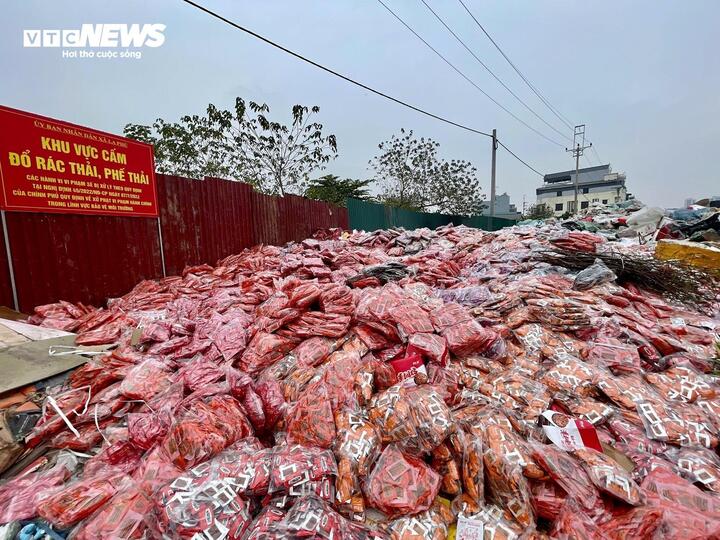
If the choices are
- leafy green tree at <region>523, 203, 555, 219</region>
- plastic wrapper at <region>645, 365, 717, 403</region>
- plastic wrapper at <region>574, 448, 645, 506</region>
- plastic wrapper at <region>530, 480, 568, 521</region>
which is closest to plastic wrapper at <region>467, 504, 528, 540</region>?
plastic wrapper at <region>530, 480, 568, 521</region>

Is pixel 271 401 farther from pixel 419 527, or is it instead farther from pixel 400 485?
pixel 419 527

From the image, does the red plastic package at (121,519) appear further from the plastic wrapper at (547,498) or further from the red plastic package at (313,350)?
the plastic wrapper at (547,498)

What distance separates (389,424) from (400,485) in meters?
0.29

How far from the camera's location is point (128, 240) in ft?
16.3

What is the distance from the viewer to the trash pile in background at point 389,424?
1439 mm

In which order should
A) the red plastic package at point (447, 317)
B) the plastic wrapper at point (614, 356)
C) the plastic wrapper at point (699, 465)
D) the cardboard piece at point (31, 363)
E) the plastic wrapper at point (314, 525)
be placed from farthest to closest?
the red plastic package at point (447, 317) < the plastic wrapper at point (614, 356) < the cardboard piece at point (31, 363) < the plastic wrapper at point (699, 465) < the plastic wrapper at point (314, 525)

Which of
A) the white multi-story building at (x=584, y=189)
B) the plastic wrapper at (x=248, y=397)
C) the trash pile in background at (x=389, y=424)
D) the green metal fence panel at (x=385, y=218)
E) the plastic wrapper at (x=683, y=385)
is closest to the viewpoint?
the trash pile in background at (x=389, y=424)

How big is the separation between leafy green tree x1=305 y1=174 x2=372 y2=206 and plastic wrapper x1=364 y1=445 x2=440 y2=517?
67.7ft

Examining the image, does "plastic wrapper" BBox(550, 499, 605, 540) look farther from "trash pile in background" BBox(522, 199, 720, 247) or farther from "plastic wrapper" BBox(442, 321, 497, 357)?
"trash pile in background" BBox(522, 199, 720, 247)

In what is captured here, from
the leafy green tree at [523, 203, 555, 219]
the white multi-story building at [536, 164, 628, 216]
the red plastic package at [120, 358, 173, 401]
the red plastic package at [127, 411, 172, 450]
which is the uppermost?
Result: the white multi-story building at [536, 164, 628, 216]

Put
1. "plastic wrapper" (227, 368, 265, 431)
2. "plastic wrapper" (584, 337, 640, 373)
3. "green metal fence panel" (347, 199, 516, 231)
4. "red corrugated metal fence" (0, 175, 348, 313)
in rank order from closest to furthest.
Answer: "plastic wrapper" (227, 368, 265, 431)
"plastic wrapper" (584, 337, 640, 373)
"red corrugated metal fence" (0, 175, 348, 313)
"green metal fence panel" (347, 199, 516, 231)

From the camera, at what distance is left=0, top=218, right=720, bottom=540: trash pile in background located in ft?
4.72

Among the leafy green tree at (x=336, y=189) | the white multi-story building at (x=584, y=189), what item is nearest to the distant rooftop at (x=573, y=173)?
the white multi-story building at (x=584, y=189)

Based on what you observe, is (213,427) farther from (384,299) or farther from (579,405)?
(579,405)
